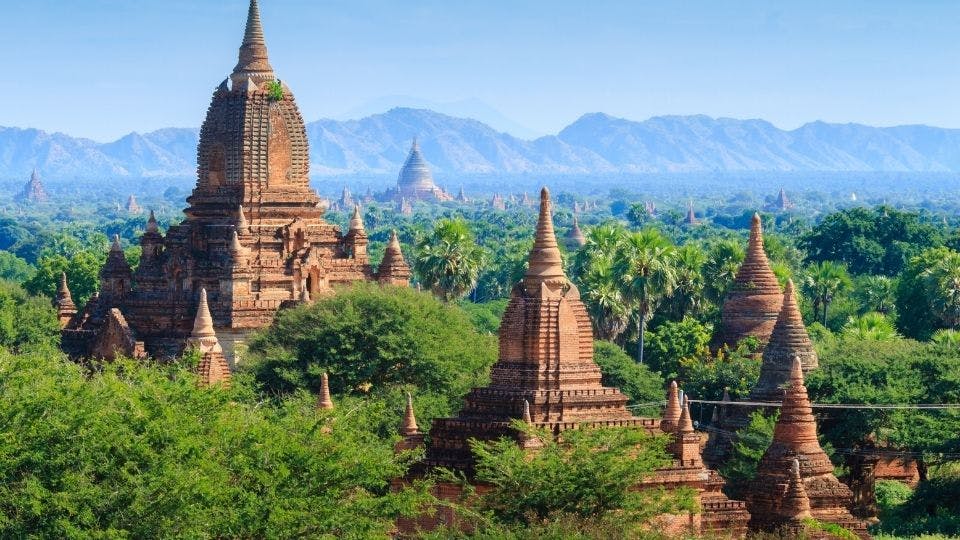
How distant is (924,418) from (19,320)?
1129 inches

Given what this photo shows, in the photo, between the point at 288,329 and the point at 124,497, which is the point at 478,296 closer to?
the point at 288,329

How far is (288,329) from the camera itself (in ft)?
167

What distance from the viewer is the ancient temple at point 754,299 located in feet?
A: 189

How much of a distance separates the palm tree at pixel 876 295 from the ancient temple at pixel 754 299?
2841 centimetres

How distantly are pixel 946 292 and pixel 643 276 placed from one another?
9.99 m

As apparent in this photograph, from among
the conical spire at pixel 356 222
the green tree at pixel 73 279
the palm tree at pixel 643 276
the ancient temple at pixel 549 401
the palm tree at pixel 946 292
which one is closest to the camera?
the ancient temple at pixel 549 401

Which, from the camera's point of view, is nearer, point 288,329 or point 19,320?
point 288,329

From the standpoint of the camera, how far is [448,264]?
70.9 metres

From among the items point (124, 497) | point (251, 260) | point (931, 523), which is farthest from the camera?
point (251, 260)

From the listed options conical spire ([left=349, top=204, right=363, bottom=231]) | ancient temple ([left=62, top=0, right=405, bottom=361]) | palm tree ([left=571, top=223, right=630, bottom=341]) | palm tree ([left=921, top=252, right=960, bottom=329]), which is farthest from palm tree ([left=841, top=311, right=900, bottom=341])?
ancient temple ([left=62, top=0, right=405, bottom=361])

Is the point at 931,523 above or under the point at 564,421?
under

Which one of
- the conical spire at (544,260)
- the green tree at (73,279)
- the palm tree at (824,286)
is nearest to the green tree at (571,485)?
the conical spire at (544,260)

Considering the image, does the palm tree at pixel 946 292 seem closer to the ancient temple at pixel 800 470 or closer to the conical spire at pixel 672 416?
the ancient temple at pixel 800 470

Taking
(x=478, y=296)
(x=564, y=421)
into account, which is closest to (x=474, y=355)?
(x=564, y=421)
